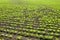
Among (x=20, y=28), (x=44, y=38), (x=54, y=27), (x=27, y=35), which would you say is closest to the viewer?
(x=44, y=38)

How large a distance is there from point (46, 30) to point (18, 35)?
43 cm

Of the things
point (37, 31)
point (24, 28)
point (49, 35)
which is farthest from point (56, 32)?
point (24, 28)

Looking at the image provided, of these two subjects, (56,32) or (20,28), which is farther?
(20,28)

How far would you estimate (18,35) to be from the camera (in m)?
2.24

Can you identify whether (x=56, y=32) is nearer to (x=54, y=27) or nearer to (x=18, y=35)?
(x=54, y=27)

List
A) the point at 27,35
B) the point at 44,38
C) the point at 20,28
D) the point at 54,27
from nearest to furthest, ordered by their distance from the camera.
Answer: the point at 44,38 < the point at 27,35 < the point at 54,27 < the point at 20,28

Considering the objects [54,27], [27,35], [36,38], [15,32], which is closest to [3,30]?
[15,32]

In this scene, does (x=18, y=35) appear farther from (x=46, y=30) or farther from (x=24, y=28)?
(x=46, y=30)

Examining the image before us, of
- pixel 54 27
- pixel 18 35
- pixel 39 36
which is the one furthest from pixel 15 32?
pixel 54 27

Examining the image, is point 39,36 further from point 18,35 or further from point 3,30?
point 3,30

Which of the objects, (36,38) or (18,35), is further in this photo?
(18,35)

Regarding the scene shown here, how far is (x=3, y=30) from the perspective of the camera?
2514 mm

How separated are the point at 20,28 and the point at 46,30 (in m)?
0.48

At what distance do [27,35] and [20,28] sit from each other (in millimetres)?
342
